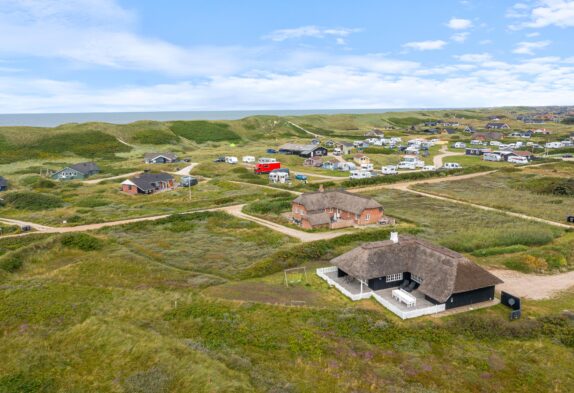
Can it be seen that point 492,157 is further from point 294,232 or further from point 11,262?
point 11,262

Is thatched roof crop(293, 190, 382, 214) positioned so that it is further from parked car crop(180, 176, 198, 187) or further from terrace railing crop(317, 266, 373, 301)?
parked car crop(180, 176, 198, 187)

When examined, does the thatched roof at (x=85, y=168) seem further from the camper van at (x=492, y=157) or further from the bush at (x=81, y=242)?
the camper van at (x=492, y=157)

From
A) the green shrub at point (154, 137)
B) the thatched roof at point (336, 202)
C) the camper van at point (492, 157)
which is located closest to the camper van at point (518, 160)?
the camper van at point (492, 157)

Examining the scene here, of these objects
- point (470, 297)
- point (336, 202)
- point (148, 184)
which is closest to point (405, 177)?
point (336, 202)

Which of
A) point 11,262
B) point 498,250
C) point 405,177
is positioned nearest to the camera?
point 11,262

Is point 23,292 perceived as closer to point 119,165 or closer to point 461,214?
point 461,214

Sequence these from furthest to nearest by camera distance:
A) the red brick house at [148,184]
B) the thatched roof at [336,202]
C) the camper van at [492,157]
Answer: the camper van at [492,157] < the red brick house at [148,184] < the thatched roof at [336,202]
